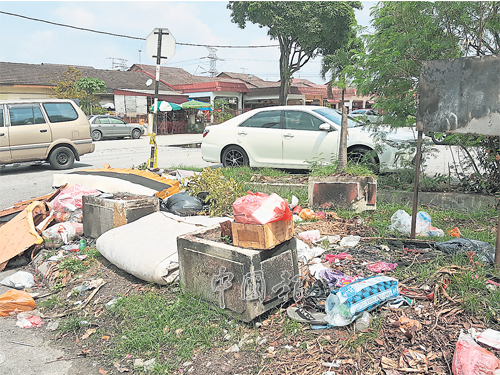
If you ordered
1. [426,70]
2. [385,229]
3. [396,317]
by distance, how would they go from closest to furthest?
[396,317] < [426,70] < [385,229]

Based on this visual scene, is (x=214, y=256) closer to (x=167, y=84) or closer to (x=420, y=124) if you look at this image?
(x=420, y=124)

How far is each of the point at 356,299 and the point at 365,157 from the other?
5.01 m

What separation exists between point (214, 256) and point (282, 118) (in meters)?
6.01

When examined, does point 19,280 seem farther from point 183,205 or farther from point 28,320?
point 183,205

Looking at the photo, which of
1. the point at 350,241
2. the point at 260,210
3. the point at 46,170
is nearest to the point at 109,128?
the point at 46,170

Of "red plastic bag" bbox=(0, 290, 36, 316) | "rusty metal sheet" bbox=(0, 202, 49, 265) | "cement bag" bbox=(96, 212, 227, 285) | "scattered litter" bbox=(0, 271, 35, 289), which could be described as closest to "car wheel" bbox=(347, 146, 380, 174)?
"cement bag" bbox=(96, 212, 227, 285)

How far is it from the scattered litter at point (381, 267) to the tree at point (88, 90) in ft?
92.9

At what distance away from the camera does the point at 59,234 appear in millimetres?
5488

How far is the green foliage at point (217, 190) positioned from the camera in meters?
5.71

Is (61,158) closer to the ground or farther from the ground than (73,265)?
farther from the ground

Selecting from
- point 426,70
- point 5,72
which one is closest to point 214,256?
point 426,70

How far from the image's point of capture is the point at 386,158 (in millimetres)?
7652

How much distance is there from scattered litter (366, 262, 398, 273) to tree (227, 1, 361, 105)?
86.9 feet

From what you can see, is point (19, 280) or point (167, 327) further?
point (19, 280)
